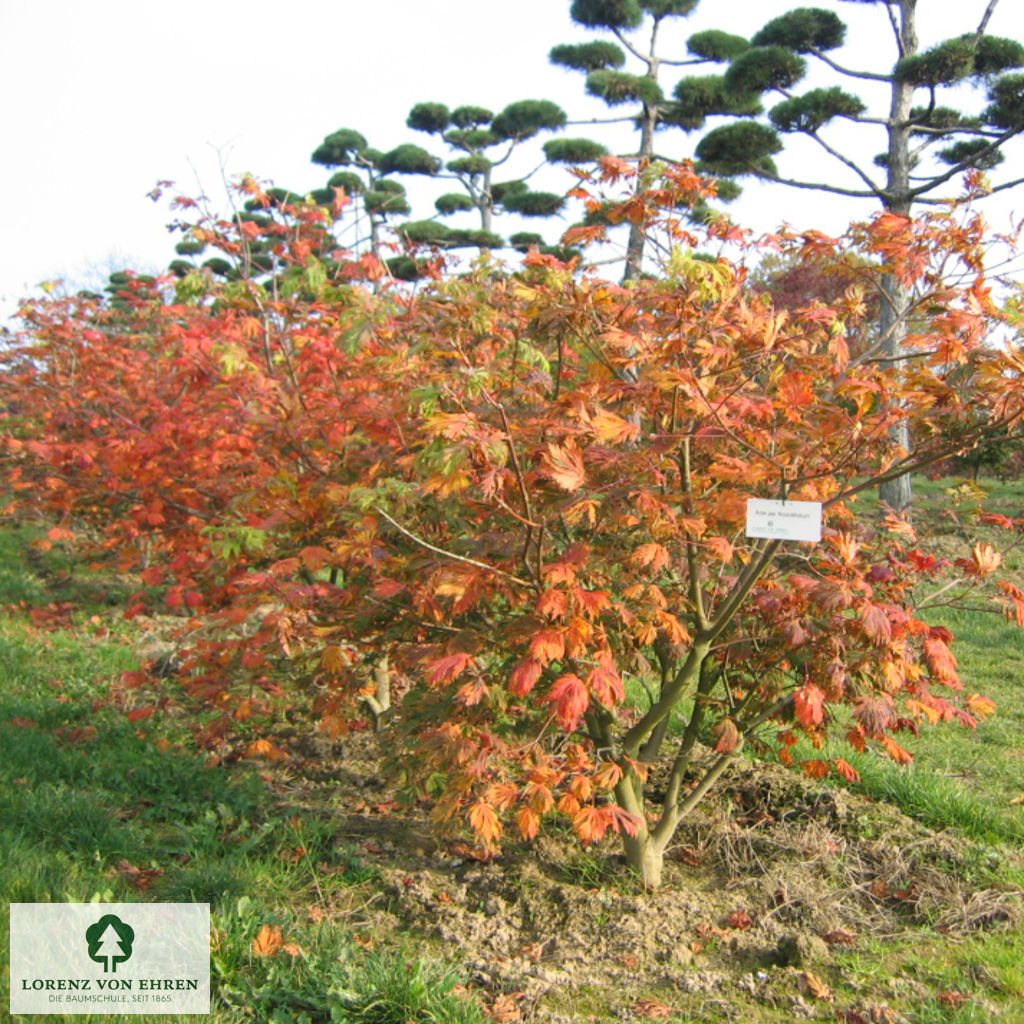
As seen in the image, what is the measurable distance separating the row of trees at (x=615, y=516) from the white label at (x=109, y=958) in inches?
32.2

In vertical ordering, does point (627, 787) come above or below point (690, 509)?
below

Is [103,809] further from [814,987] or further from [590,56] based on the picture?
[590,56]

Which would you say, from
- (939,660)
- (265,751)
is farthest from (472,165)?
(939,660)

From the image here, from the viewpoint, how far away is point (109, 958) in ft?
8.59

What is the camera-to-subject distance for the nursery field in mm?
2615

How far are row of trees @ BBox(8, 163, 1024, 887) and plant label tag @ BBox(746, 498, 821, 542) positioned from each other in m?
0.04

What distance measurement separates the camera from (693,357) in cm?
280

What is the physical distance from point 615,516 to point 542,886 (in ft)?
4.87

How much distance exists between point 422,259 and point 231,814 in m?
3.40

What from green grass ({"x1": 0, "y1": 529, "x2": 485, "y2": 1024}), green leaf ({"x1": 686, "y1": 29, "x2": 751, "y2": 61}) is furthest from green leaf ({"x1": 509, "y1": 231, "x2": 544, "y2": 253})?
green grass ({"x1": 0, "y1": 529, "x2": 485, "y2": 1024})

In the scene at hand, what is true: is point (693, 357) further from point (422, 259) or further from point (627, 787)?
point (422, 259)

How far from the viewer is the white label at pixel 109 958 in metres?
2.43

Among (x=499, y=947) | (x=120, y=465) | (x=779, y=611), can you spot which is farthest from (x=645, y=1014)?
(x=120, y=465)

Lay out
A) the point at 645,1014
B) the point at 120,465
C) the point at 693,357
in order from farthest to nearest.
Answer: the point at 120,465 → the point at 693,357 → the point at 645,1014
